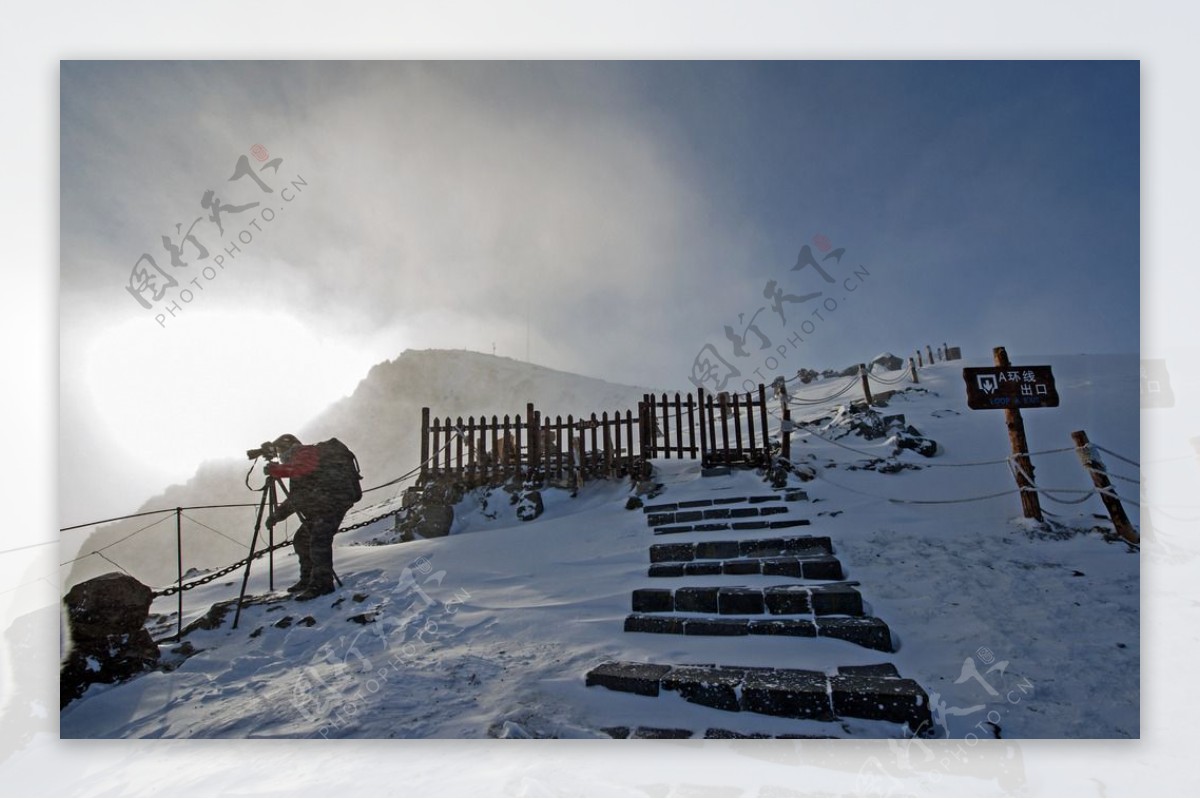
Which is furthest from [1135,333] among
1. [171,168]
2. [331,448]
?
[171,168]

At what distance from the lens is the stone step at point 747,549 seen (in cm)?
405

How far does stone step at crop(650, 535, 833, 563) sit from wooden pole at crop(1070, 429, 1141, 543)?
168 centimetres

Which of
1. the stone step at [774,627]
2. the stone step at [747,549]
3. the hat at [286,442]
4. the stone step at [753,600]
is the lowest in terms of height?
the stone step at [774,627]

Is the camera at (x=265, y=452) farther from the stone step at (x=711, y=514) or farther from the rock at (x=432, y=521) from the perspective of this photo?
the stone step at (x=711, y=514)

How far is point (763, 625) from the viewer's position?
3592mm

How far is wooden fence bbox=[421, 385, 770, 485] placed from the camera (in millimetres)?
4559

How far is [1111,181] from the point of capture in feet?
13.0

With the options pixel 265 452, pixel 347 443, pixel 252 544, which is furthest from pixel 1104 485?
pixel 252 544

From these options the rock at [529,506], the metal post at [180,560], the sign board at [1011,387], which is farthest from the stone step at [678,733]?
the metal post at [180,560]

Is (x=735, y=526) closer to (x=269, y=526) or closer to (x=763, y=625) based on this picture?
(x=763, y=625)

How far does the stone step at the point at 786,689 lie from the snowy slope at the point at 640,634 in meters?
0.07

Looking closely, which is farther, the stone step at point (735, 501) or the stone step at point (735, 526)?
the stone step at point (735, 501)

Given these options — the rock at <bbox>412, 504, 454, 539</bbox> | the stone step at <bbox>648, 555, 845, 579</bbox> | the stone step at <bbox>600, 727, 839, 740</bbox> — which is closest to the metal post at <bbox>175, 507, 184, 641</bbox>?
the rock at <bbox>412, 504, 454, 539</bbox>

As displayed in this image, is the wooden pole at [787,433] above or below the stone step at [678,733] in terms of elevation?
above
